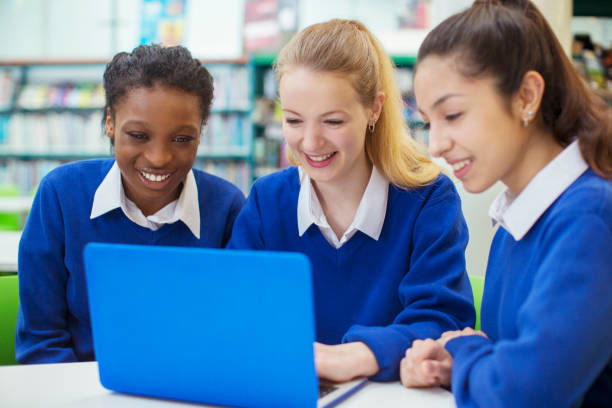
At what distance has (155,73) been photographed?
56.1 inches

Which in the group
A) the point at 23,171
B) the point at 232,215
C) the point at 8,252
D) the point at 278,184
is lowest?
the point at 23,171

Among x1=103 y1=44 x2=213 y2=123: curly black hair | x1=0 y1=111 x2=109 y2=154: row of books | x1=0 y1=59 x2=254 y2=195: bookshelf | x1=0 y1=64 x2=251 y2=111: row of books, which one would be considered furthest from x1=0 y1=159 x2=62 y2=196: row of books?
x1=103 y1=44 x2=213 y2=123: curly black hair

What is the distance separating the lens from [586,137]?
92 cm

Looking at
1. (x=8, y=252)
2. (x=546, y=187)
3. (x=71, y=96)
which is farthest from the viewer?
(x=71, y=96)

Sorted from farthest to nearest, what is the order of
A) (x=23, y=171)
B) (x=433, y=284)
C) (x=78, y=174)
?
1. (x=23, y=171)
2. (x=78, y=174)
3. (x=433, y=284)

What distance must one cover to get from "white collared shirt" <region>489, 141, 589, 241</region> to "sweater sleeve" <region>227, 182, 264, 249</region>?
2.13ft

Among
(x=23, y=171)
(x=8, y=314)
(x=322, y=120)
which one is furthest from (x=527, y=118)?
(x=23, y=171)

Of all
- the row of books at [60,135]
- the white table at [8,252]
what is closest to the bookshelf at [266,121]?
the row of books at [60,135]

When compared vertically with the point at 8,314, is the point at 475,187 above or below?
above

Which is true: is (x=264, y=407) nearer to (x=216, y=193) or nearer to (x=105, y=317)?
(x=105, y=317)

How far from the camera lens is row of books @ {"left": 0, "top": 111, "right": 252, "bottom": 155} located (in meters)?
5.32

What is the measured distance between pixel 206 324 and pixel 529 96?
0.61 meters

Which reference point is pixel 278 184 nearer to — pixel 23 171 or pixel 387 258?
pixel 387 258

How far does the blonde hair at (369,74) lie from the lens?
1307 millimetres
